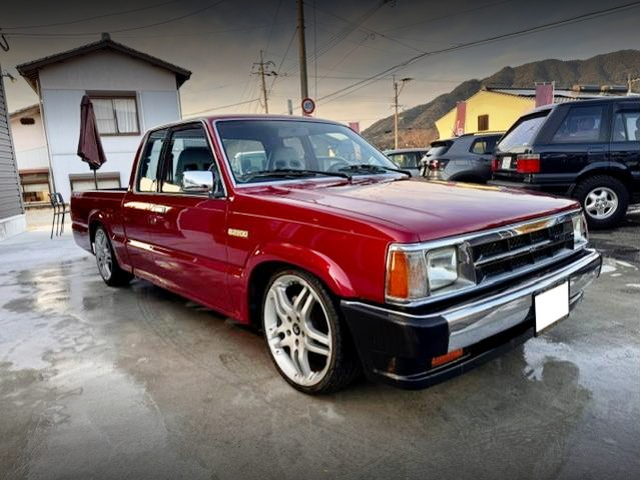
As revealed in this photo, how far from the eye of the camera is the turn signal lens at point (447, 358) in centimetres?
190

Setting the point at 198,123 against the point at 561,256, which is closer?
the point at 561,256

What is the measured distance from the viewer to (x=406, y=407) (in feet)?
7.42

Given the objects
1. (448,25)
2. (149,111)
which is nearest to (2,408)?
(149,111)

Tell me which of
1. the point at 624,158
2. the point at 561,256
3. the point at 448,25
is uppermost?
the point at 448,25

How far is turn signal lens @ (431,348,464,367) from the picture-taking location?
75.0 inches

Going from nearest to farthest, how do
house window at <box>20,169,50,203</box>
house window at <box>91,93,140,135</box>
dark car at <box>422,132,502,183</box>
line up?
1. dark car at <box>422,132,502,183</box>
2. house window at <box>91,93,140,135</box>
3. house window at <box>20,169,50,203</box>

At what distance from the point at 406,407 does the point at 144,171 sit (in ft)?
10.1

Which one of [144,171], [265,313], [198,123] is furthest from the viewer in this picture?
[144,171]

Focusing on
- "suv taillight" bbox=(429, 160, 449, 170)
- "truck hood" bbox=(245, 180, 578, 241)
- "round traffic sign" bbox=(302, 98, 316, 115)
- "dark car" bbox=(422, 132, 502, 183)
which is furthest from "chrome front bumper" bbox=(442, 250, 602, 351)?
"round traffic sign" bbox=(302, 98, 316, 115)

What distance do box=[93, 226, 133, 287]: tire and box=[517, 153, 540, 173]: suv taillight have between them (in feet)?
17.7

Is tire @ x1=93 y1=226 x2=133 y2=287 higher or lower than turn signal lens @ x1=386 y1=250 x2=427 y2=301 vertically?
lower

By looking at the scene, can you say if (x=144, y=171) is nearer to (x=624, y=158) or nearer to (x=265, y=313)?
(x=265, y=313)

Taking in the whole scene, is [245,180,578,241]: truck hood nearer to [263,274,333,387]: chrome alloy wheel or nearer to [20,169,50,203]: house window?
[263,274,333,387]: chrome alloy wheel

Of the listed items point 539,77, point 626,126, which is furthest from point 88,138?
point 539,77
